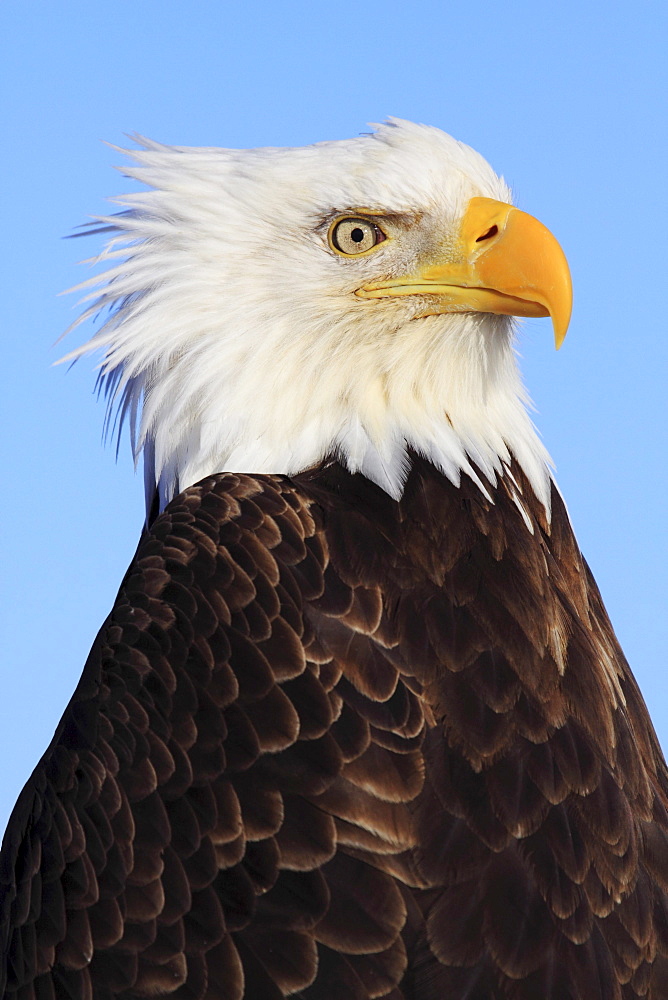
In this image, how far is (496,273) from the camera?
12.1 feet

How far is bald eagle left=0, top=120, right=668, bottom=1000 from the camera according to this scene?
9.36ft

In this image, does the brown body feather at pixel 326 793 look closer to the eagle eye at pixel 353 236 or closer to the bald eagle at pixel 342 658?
the bald eagle at pixel 342 658

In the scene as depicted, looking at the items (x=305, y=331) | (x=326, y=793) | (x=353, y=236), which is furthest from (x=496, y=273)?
(x=326, y=793)

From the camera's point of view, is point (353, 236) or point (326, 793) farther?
point (353, 236)

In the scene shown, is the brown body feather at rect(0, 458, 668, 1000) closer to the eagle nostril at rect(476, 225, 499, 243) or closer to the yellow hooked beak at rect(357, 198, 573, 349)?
the yellow hooked beak at rect(357, 198, 573, 349)

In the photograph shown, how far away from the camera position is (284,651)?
118 inches

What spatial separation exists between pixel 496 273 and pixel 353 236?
1.57 feet

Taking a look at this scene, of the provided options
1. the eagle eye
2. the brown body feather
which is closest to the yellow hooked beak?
the eagle eye

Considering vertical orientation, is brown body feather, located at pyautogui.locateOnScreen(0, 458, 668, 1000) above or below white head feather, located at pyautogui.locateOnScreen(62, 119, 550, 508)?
below

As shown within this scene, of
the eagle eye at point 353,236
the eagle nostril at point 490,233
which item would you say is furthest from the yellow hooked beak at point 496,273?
the eagle eye at point 353,236

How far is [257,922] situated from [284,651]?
63cm

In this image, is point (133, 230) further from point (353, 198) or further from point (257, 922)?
point (257, 922)

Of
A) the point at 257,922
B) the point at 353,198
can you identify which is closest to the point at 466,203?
the point at 353,198

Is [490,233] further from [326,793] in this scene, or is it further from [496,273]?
[326,793]
